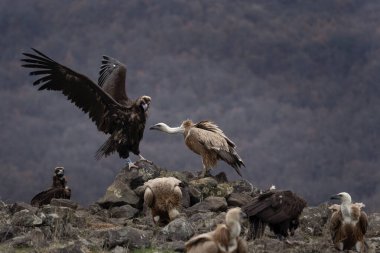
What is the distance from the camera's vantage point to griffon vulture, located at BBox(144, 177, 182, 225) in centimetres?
1392

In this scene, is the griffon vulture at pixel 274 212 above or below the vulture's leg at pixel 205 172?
below

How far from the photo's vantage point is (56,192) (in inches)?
708

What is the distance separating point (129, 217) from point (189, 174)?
313 centimetres

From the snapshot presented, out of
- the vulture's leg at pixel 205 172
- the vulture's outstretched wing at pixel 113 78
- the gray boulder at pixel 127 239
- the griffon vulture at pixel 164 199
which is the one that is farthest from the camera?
the vulture's outstretched wing at pixel 113 78

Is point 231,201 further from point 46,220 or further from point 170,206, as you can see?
point 46,220

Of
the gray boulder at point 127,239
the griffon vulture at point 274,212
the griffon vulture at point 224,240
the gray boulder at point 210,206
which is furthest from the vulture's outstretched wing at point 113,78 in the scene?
the griffon vulture at point 224,240

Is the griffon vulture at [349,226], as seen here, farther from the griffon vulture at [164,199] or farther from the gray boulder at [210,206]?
the gray boulder at [210,206]

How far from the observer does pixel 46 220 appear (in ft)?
42.9

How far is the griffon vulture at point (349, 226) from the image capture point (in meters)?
12.7

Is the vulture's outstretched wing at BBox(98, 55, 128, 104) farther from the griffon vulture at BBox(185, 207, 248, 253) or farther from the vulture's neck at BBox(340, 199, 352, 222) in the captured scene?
the griffon vulture at BBox(185, 207, 248, 253)

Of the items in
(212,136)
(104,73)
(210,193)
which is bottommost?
(210,193)

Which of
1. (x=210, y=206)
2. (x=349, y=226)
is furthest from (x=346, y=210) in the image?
(x=210, y=206)

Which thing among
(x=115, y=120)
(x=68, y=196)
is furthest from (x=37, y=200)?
(x=115, y=120)

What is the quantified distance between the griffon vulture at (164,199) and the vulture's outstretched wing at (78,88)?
4763 mm
